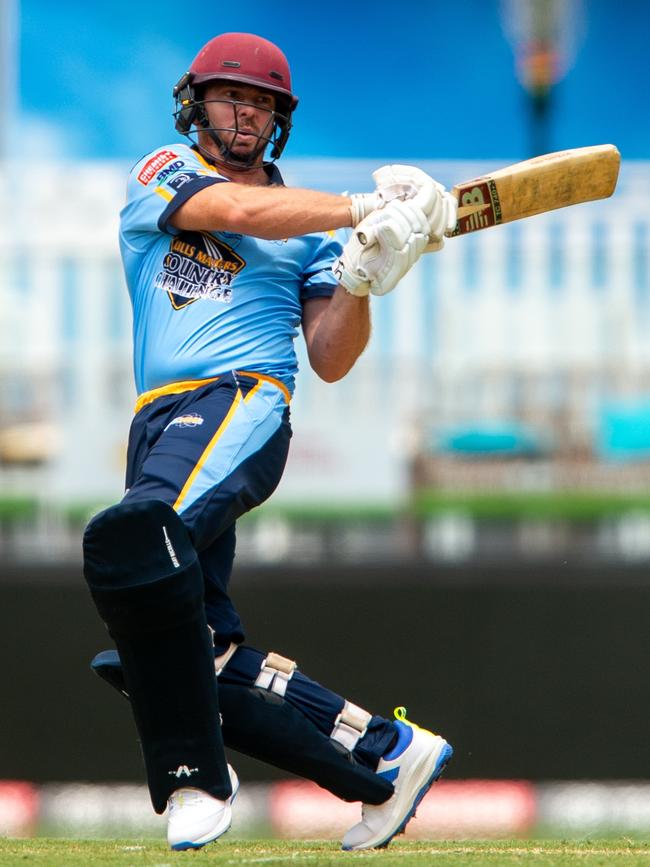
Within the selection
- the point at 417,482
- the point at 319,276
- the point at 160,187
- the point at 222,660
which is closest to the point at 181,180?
the point at 160,187

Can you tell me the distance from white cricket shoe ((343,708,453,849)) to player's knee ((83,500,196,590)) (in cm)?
61

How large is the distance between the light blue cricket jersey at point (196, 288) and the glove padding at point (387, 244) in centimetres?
17

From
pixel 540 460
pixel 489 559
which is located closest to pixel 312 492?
pixel 540 460

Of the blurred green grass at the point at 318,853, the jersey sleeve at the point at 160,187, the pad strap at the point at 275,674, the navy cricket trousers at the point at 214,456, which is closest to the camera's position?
the blurred green grass at the point at 318,853

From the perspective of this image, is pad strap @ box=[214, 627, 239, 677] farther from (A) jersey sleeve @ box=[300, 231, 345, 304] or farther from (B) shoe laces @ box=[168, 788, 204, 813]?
(A) jersey sleeve @ box=[300, 231, 345, 304]

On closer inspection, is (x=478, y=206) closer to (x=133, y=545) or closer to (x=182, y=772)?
(x=133, y=545)

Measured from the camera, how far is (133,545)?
1940 millimetres

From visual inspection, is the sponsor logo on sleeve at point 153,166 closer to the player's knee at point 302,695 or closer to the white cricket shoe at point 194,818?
the player's knee at point 302,695

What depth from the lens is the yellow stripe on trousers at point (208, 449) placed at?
6.64 ft

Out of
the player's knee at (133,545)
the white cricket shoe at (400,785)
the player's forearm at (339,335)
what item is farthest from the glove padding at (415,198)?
the white cricket shoe at (400,785)

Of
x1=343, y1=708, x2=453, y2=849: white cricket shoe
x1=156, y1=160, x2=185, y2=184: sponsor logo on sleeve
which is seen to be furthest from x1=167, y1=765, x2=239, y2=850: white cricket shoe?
x1=156, y1=160, x2=185, y2=184: sponsor logo on sleeve

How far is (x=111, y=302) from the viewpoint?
10.5 meters

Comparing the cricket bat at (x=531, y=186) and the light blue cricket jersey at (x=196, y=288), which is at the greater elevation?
the cricket bat at (x=531, y=186)

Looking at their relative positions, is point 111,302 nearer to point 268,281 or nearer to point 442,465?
point 442,465
